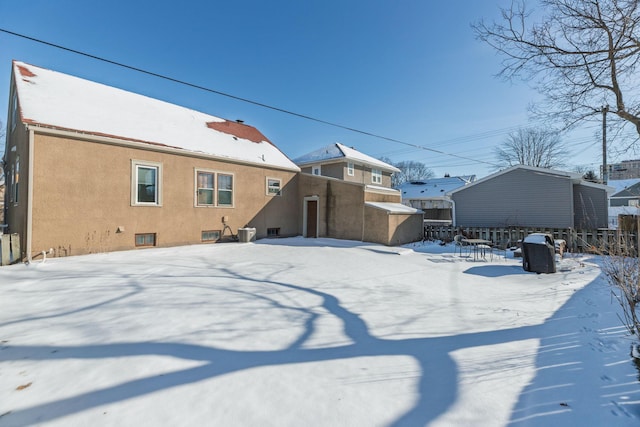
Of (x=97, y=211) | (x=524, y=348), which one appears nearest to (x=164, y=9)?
(x=97, y=211)

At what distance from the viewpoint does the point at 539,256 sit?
7.72 m

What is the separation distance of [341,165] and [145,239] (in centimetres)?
1430

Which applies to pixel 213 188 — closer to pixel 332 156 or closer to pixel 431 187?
pixel 332 156

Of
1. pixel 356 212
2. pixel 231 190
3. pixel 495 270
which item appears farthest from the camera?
pixel 356 212

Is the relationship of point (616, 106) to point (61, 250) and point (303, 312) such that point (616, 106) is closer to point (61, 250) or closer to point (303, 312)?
point (303, 312)

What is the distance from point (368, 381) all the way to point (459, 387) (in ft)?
2.63

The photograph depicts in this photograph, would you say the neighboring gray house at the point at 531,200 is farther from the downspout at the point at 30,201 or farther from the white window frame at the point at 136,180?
the downspout at the point at 30,201

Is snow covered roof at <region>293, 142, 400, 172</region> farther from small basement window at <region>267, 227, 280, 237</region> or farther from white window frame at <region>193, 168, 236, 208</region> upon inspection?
white window frame at <region>193, 168, 236, 208</region>

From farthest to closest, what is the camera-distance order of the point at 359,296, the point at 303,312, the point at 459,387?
the point at 359,296
the point at 303,312
the point at 459,387

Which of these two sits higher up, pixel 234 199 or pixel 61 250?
pixel 234 199

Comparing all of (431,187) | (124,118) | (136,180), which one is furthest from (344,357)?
(431,187)

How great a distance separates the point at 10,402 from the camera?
90.8 inches

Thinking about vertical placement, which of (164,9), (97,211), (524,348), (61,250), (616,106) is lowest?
(524,348)

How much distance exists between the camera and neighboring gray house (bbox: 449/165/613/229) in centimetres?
1370
